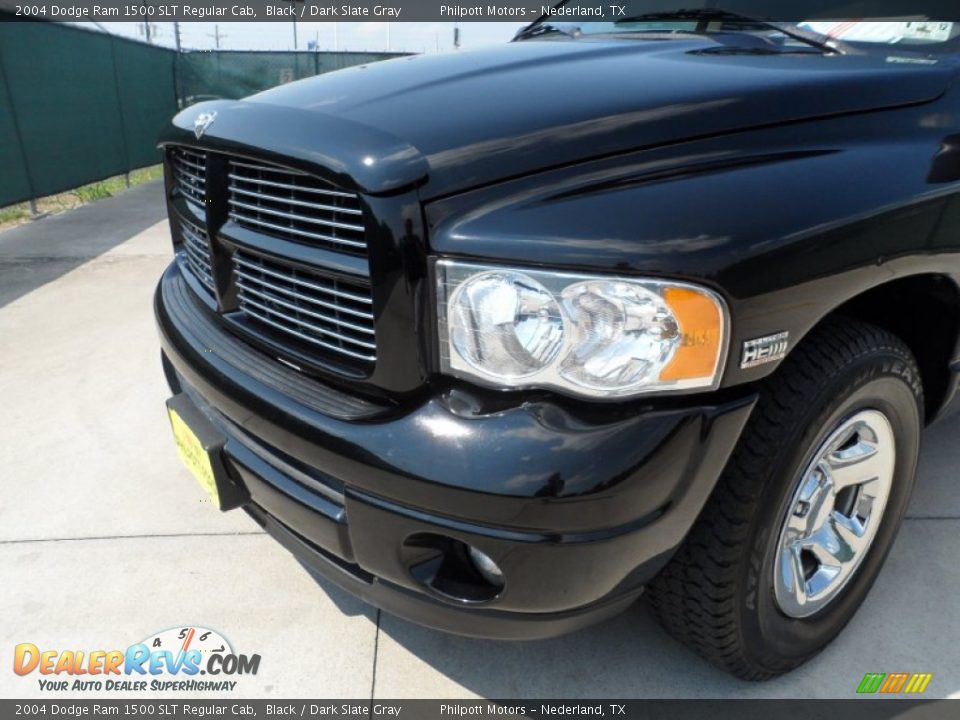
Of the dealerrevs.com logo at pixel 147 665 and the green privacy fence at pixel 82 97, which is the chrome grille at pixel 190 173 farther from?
the green privacy fence at pixel 82 97

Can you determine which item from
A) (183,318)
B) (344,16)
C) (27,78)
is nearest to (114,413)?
(183,318)

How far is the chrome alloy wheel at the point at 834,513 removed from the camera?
5.63ft

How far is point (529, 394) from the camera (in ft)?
4.52

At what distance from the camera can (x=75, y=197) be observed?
9.60 metres

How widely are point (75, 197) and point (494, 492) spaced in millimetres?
10091

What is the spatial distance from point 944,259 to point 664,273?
91 centimetres

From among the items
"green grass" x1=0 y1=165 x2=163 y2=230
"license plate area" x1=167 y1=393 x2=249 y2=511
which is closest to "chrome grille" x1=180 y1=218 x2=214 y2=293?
"license plate area" x1=167 y1=393 x2=249 y2=511

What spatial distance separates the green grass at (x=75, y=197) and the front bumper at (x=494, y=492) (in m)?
7.63

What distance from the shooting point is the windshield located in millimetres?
2045

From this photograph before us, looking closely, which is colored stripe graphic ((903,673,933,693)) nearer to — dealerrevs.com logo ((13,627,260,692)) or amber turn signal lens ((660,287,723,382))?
amber turn signal lens ((660,287,723,382))

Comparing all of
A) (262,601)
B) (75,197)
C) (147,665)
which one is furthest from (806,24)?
(75,197)

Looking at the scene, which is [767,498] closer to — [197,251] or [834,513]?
[834,513]

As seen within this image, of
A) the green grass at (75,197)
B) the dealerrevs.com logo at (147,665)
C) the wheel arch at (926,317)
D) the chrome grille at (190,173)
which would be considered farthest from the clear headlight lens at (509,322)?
the green grass at (75,197)

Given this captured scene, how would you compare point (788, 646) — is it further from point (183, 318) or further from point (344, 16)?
point (344, 16)
